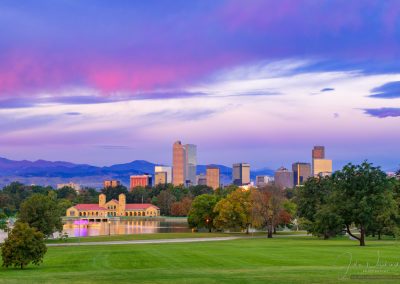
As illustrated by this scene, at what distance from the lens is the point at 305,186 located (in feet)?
321

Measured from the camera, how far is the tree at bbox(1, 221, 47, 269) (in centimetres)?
4012

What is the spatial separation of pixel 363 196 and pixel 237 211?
4435 cm

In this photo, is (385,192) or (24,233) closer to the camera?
(24,233)

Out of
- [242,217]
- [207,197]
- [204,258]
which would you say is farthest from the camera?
[207,197]

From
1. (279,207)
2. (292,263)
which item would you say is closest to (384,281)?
(292,263)

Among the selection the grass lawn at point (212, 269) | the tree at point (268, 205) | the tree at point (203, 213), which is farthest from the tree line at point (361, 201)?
the tree at point (203, 213)

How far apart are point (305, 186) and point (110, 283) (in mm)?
73218

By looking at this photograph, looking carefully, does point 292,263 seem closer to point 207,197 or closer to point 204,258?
point 204,258

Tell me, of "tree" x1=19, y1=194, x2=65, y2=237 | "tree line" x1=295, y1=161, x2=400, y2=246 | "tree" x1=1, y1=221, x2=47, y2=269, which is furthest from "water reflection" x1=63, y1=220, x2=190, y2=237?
"tree" x1=1, y1=221, x2=47, y2=269

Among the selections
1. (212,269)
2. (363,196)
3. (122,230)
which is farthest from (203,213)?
(212,269)

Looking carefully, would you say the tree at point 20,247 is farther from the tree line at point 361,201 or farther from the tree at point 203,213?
the tree at point 203,213

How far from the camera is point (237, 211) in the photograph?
108938 millimetres

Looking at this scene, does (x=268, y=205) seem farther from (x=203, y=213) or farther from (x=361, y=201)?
(x=361, y=201)

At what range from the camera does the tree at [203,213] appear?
124188 millimetres
